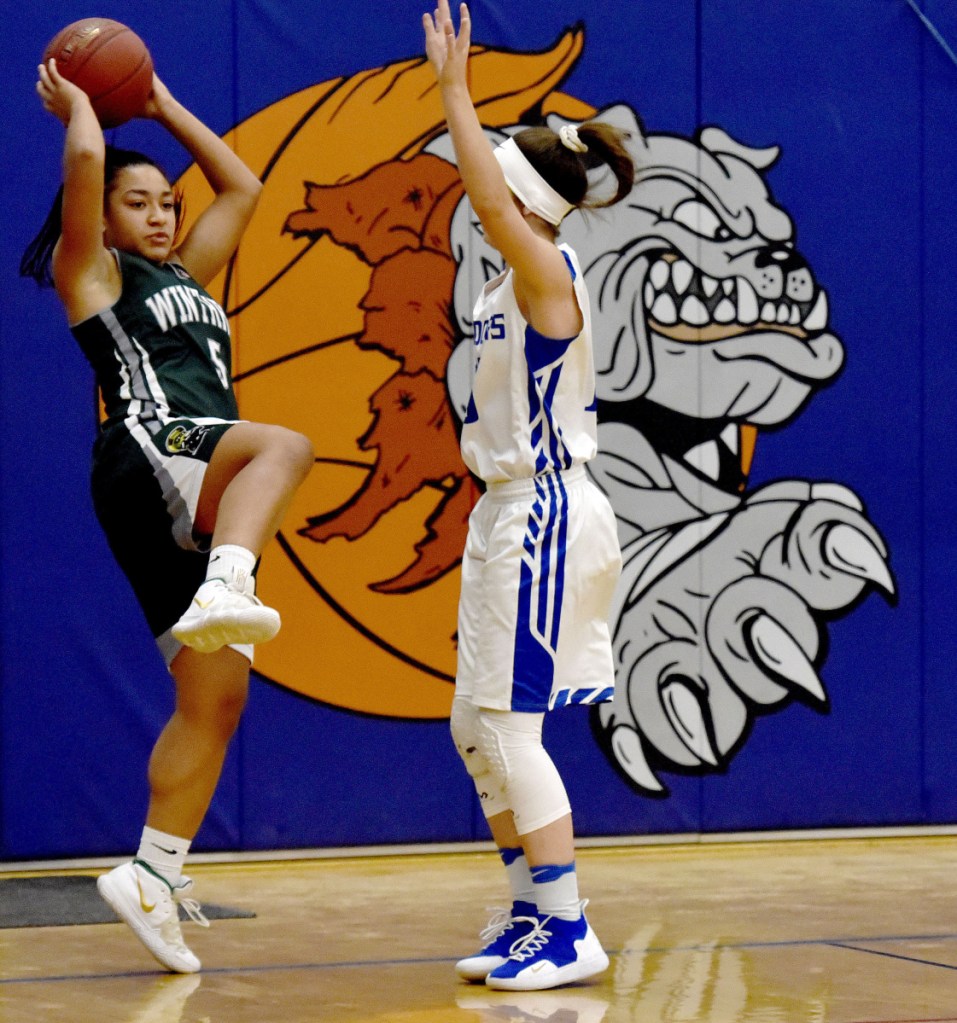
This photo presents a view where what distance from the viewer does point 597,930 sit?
420 centimetres

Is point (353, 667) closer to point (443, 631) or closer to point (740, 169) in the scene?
point (443, 631)

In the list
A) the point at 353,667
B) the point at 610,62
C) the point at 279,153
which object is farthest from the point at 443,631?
the point at 610,62

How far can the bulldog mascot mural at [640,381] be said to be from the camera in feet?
18.2

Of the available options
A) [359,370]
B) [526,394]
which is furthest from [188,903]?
[359,370]

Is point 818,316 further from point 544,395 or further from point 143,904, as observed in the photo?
point 143,904

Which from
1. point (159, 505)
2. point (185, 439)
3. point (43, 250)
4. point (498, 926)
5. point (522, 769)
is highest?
point (43, 250)

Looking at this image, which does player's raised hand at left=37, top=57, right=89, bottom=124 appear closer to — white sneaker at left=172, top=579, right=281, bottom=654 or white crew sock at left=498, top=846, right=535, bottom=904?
white sneaker at left=172, top=579, right=281, bottom=654

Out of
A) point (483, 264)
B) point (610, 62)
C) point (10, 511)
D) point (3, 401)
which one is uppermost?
point (610, 62)

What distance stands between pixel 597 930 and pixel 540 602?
1035mm

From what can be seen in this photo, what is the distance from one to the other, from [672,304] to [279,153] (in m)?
1.35

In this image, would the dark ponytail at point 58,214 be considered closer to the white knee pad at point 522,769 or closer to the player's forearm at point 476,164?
the player's forearm at point 476,164

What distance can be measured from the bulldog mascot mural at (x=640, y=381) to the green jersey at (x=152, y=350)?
147cm

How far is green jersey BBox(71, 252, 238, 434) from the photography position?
3895mm

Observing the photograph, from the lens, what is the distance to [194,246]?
425 centimetres
